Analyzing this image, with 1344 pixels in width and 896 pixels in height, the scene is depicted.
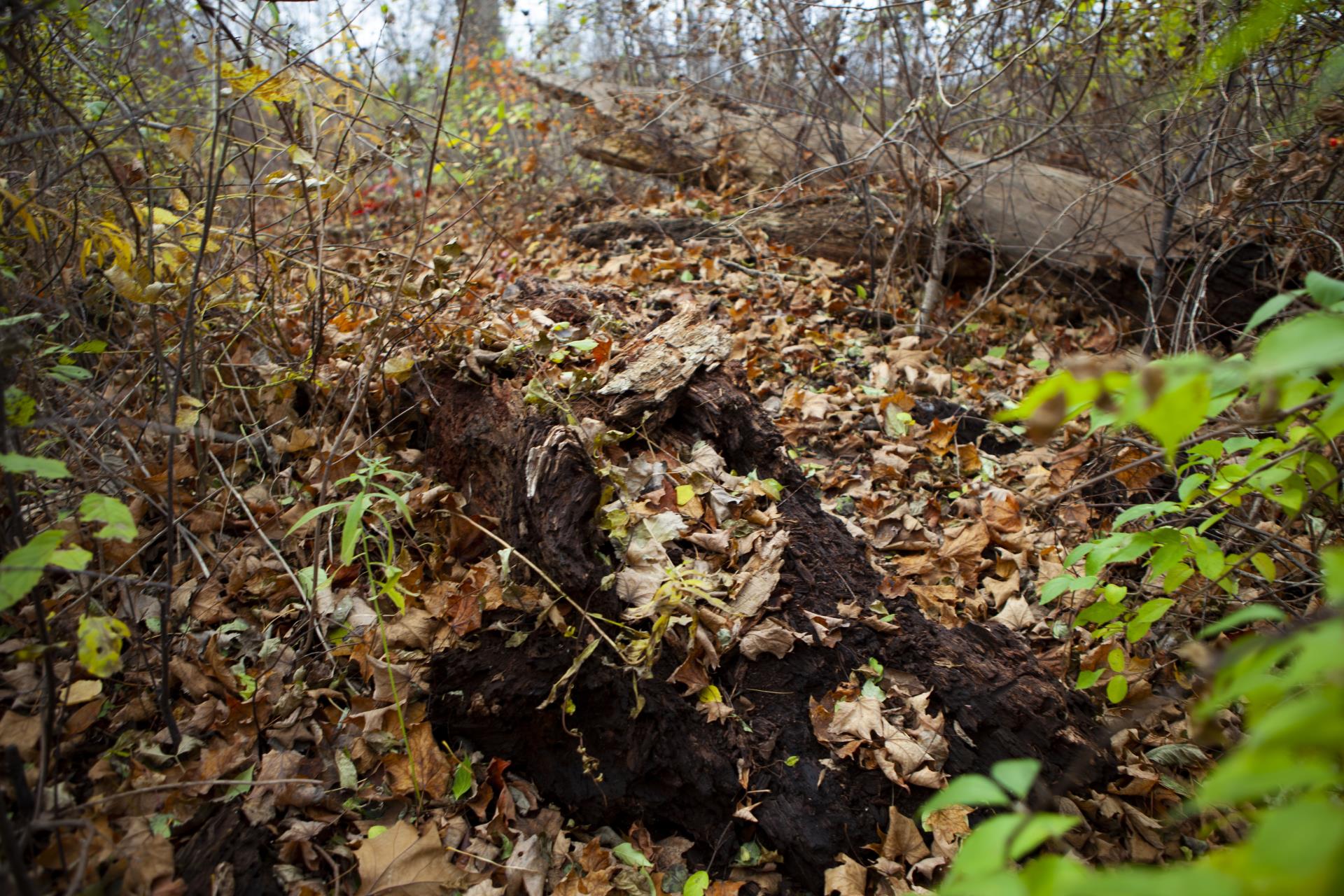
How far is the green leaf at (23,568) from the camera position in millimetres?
1302

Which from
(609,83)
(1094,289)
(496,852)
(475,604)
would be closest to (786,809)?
(496,852)

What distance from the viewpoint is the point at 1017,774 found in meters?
0.80

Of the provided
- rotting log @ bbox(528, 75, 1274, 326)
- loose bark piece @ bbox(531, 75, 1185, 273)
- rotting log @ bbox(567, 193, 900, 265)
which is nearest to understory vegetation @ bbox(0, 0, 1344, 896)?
→ rotting log @ bbox(528, 75, 1274, 326)

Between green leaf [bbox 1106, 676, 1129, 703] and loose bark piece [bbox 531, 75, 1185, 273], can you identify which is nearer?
green leaf [bbox 1106, 676, 1129, 703]

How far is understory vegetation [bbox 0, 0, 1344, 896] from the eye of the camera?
5.18 feet

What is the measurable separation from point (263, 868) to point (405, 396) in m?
1.72

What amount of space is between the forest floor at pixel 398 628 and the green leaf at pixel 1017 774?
52cm

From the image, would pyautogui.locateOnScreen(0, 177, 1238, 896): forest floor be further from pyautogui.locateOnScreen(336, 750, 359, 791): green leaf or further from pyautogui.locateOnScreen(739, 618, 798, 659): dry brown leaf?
pyautogui.locateOnScreen(739, 618, 798, 659): dry brown leaf

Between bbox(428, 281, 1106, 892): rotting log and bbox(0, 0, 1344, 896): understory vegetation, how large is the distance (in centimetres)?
1

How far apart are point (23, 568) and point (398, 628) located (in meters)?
1.03

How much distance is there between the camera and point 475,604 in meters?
2.26

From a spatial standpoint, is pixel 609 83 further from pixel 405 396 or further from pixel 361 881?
pixel 361 881

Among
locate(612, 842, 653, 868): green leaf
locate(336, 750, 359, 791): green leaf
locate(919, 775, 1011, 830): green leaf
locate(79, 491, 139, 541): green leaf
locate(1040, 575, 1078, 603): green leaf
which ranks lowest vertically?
locate(612, 842, 653, 868): green leaf

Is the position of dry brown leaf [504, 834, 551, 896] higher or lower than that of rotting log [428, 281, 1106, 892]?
lower
